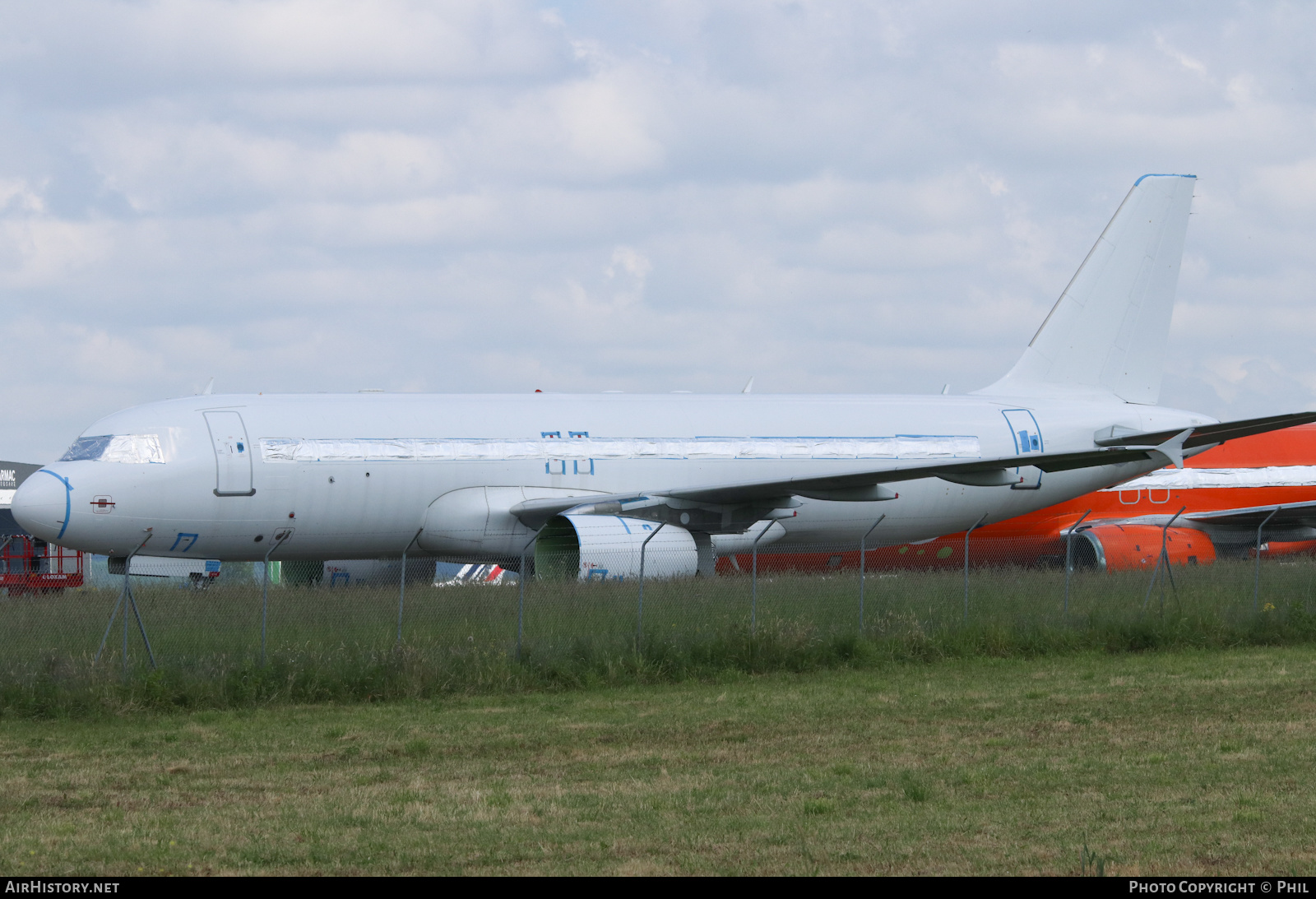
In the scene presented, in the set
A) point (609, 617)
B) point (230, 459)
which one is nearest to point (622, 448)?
point (230, 459)

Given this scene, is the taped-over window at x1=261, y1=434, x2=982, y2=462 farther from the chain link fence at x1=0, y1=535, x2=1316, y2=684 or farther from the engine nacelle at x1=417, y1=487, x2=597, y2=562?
the chain link fence at x1=0, y1=535, x2=1316, y2=684

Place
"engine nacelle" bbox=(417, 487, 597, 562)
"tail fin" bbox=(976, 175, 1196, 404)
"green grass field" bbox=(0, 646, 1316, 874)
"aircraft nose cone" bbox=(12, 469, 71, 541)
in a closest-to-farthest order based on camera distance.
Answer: "green grass field" bbox=(0, 646, 1316, 874) < "aircraft nose cone" bbox=(12, 469, 71, 541) < "engine nacelle" bbox=(417, 487, 597, 562) < "tail fin" bbox=(976, 175, 1196, 404)

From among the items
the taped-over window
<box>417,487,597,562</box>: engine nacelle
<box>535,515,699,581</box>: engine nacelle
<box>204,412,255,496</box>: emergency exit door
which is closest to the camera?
<box>535,515,699,581</box>: engine nacelle

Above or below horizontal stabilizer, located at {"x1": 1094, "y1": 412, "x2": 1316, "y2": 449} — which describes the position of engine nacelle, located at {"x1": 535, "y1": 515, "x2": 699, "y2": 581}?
below

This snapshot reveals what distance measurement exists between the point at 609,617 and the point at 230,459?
25.4 feet

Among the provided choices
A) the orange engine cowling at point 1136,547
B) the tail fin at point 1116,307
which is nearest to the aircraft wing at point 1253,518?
the orange engine cowling at point 1136,547

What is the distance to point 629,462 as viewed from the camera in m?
24.4

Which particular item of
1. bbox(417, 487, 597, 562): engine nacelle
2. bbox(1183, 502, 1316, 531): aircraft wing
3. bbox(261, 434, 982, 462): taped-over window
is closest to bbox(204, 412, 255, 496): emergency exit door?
bbox(261, 434, 982, 462): taped-over window

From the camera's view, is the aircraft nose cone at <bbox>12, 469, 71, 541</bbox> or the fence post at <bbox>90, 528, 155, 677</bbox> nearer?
the fence post at <bbox>90, 528, 155, 677</bbox>

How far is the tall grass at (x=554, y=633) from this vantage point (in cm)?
1382

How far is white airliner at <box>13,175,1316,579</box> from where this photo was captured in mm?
21047

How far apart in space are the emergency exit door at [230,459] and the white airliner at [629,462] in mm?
24

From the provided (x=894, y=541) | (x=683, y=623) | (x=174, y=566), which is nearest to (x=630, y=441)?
(x=894, y=541)

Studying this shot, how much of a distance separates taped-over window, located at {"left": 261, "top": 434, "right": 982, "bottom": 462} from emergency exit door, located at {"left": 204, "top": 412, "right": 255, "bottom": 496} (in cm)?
30
